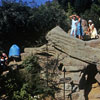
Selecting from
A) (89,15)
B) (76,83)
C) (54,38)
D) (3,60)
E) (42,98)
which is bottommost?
(42,98)

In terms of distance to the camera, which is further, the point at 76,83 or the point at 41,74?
the point at 41,74

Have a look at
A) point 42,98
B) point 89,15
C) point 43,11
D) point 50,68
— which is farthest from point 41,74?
point 89,15

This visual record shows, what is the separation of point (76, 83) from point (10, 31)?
5.56 meters

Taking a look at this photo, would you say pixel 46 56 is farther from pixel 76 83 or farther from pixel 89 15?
pixel 89 15

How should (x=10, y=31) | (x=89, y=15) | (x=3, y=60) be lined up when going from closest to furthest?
(x=3, y=60)
(x=10, y=31)
(x=89, y=15)

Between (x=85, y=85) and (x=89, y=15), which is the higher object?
(x=89, y=15)

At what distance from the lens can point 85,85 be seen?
26.8ft

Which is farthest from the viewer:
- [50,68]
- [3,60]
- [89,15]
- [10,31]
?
[89,15]

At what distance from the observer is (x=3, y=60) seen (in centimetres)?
873

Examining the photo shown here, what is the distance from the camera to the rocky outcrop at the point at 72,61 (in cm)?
752

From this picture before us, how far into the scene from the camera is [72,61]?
775cm

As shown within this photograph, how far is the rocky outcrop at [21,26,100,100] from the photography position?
7523mm

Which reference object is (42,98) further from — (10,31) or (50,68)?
(10,31)

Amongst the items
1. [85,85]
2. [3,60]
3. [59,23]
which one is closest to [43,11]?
[59,23]
